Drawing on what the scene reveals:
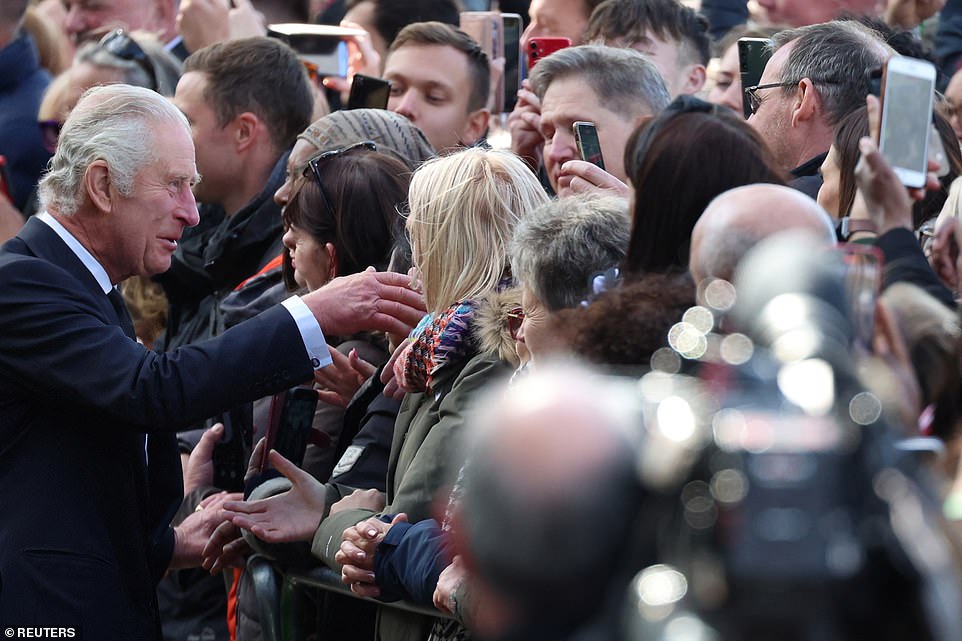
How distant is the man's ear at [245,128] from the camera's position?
5.28 metres

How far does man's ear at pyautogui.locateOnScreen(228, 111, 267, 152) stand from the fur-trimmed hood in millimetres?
2400

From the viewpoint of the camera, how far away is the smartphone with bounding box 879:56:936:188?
2.37m

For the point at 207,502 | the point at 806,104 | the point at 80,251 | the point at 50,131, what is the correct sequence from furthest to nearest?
the point at 50,131 < the point at 207,502 < the point at 806,104 < the point at 80,251

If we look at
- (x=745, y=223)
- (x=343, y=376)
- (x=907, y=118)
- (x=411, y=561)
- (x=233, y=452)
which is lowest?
(x=233, y=452)

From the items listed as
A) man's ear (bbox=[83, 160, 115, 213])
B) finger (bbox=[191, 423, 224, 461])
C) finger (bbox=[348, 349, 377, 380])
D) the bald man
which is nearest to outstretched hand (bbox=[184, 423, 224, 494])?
finger (bbox=[191, 423, 224, 461])

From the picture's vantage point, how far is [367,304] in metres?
3.51

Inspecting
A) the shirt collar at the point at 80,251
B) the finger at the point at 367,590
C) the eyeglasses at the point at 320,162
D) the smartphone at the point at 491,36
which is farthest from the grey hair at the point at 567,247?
the smartphone at the point at 491,36

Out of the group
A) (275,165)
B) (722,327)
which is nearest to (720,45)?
(275,165)

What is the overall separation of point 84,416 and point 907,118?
6.72 feet

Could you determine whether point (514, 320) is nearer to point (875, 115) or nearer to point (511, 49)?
point (875, 115)

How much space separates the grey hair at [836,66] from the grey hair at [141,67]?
124 inches

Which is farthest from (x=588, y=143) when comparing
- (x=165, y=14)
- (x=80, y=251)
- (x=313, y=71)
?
(x=165, y=14)

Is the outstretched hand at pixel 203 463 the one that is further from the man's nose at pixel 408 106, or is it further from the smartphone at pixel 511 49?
the smartphone at pixel 511 49

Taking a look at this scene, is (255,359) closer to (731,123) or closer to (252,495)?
(252,495)
